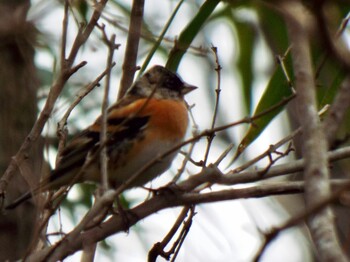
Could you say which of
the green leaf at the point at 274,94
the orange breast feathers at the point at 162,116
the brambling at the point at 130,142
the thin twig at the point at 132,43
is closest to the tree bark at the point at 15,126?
the brambling at the point at 130,142

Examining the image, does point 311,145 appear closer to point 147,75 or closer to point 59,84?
point 59,84

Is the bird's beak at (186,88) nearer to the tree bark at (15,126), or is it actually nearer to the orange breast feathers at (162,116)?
the orange breast feathers at (162,116)

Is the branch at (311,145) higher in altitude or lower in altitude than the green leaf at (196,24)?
lower

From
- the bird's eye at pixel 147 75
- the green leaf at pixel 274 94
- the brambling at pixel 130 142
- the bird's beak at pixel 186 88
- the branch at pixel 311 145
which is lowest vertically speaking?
the branch at pixel 311 145

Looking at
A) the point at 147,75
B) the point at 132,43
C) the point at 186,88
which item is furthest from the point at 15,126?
the point at 132,43

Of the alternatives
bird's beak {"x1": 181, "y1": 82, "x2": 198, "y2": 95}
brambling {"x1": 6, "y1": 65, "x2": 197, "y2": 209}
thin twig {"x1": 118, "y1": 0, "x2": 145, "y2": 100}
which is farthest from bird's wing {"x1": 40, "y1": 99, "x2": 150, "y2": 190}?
bird's beak {"x1": 181, "y1": 82, "x2": 198, "y2": 95}

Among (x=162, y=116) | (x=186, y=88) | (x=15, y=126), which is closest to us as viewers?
(x=162, y=116)

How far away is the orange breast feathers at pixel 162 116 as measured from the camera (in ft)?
14.0

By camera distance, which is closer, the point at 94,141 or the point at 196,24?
the point at 196,24

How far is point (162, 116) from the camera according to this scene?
441 cm

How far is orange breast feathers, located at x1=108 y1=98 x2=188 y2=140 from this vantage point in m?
4.28

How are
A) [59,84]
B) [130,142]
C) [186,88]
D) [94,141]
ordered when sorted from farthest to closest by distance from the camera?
[186,88] → [130,142] → [94,141] → [59,84]

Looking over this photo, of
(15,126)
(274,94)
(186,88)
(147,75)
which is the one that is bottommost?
(274,94)

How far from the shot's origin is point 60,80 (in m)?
3.09
